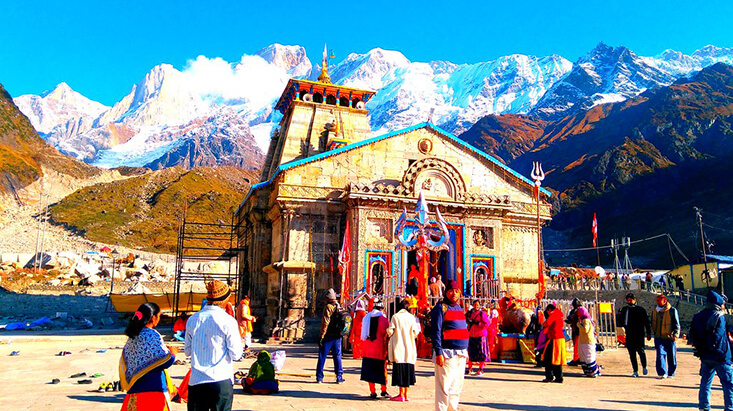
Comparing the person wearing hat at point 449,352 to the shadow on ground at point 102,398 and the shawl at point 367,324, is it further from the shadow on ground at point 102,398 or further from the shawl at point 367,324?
the shadow on ground at point 102,398

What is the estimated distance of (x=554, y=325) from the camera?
12.0 m

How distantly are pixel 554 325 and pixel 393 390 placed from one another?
397cm

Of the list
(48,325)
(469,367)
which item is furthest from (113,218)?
(469,367)

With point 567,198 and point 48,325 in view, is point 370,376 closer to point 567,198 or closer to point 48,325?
point 48,325

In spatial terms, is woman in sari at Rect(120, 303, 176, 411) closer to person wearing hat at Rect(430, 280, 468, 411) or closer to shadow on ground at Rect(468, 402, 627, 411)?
person wearing hat at Rect(430, 280, 468, 411)

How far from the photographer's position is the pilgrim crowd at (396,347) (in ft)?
18.1

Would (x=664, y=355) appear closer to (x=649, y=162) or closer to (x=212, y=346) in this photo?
(x=212, y=346)

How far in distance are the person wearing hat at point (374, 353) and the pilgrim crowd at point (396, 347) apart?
2 centimetres

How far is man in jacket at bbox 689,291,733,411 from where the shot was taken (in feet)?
26.8

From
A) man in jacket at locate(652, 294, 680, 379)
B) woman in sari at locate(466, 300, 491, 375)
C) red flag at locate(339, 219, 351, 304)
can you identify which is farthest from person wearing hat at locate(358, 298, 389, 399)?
red flag at locate(339, 219, 351, 304)

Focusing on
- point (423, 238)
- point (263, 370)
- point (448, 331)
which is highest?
point (423, 238)

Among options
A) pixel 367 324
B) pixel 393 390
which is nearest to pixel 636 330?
pixel 393 390

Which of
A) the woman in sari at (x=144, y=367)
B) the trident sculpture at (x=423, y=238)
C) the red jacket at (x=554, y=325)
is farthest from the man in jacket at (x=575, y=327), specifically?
the woman in sari at (x=144, y=367)

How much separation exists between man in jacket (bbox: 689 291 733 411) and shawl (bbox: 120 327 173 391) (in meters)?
7.66
